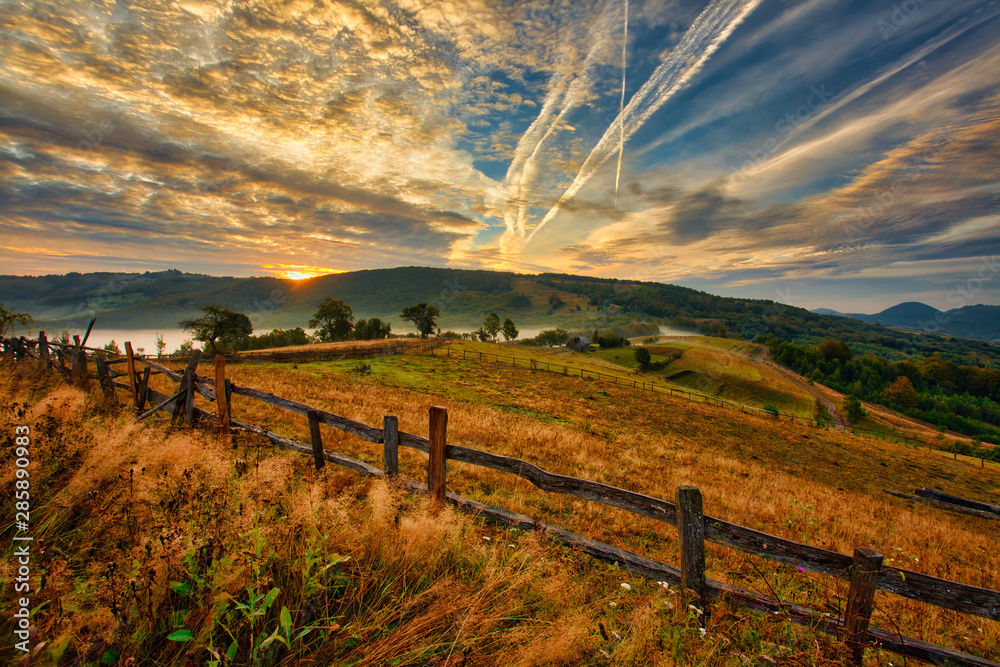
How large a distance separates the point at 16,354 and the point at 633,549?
2329cm

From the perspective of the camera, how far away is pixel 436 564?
150 inches

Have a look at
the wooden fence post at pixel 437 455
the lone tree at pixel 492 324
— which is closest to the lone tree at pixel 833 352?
the lone tree at pixel 492 324

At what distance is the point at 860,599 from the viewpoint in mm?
3535

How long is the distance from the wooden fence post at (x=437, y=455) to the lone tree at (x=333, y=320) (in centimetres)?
8919

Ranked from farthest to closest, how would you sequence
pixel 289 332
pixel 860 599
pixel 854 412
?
pixel 289 332, pixel 854 412, pixel 860 599

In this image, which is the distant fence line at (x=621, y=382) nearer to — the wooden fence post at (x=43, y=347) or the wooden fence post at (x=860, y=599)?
the wooden fence post at (x=43, y=347)

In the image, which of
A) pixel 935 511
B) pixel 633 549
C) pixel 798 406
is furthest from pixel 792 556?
pixel 798 406

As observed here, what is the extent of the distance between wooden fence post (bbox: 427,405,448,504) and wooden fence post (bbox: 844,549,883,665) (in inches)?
180

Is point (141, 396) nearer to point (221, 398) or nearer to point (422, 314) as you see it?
point (221, 398)

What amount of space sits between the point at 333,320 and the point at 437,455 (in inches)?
3852

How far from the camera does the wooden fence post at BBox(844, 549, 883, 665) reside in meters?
3.50

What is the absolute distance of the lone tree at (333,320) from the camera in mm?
88519

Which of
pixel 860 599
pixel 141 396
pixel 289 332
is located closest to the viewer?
pixel 860 599

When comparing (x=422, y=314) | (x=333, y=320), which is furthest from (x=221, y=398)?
(x=422, y=314)
